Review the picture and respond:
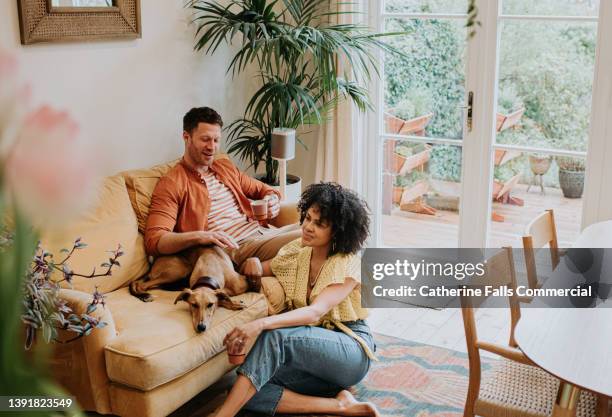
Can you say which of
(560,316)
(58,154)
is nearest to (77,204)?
(58,154)

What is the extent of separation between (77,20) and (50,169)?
10.4 ft

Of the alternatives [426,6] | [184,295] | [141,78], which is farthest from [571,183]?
[141,78]

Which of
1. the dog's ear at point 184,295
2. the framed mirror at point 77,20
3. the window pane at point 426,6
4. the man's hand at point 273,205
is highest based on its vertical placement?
the window pane at point 426,6

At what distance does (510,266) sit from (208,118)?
162cm

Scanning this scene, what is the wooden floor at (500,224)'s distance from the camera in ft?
12.6

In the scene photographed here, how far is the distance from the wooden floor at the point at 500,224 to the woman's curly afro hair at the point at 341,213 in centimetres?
155

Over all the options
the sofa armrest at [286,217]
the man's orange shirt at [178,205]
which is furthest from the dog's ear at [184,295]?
the sofa armrest at [286,217]

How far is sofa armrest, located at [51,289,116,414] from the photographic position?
2.46 m

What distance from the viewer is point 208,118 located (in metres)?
3.28

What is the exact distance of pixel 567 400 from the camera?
5.72 ft

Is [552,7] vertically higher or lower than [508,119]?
higher

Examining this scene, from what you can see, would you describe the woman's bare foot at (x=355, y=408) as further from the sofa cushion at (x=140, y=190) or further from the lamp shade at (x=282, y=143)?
the lamp shade at (x=282, y=143)

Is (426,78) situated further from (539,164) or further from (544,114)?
(539,164)

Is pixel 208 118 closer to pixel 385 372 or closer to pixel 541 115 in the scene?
pixel 385 372
